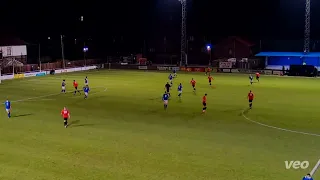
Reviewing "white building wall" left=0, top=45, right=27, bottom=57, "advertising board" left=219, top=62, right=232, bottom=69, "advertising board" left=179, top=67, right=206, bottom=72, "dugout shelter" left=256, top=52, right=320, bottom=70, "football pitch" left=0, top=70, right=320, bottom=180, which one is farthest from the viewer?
"advertising board" left=219, top=62, right=232, bottom=69

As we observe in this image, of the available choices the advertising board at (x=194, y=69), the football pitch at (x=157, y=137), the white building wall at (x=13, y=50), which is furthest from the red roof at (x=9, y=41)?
the advertising board at (x=194, y=69)

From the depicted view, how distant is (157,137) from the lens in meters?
23.1

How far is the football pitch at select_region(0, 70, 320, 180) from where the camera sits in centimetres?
1733

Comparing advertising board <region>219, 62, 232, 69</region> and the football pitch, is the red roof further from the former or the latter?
advertising board <region>219, 62, 232, 69</region>

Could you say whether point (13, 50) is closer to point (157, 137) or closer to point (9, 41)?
point (9, 41)

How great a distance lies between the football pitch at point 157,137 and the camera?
17328 mm

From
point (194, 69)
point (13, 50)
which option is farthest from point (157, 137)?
point (13, 50)

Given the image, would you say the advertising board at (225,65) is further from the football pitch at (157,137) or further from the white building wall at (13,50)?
the white building wall at (13,50)

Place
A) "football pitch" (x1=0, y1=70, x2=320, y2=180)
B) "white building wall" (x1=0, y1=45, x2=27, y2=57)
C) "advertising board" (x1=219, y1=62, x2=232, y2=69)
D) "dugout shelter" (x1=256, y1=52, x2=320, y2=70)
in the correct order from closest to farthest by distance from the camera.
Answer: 1. "football pitch" (x1=0, y1=70, x2=320, y2=180)
2. "white building wall" (x1=0, y1=45, x2=27, y2=57)
3. "dugout shelter" (x1=256, y1=52, x2=320, y2=70)
4. "advertising board" (x1=219, y1=62, x2=232, y2=69)

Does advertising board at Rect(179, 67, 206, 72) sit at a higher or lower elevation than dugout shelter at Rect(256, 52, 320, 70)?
lower

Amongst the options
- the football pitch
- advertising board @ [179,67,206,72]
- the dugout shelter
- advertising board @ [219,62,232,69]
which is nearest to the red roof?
the football pitch

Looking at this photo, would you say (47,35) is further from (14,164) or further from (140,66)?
(14,164)

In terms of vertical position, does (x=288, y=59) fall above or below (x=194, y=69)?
above

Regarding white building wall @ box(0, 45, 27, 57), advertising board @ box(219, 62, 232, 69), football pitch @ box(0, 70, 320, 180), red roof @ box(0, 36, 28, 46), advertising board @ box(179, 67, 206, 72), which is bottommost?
football pitch @ box(0, 70, 320, 180)
